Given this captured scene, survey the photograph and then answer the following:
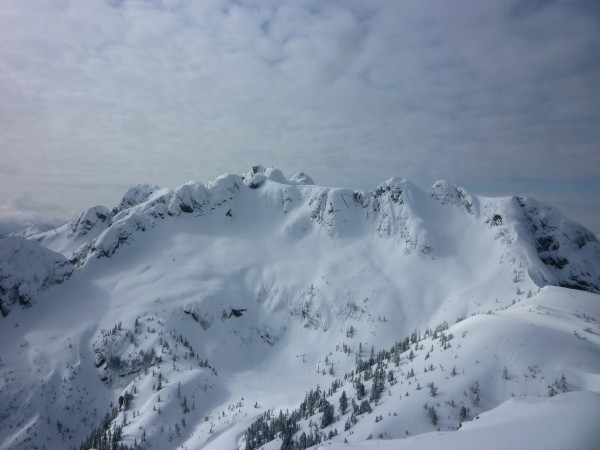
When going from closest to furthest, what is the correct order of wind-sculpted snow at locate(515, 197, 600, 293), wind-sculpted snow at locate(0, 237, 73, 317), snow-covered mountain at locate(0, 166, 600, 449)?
snow-covered mountain at locate(0, 166, 600, 449) < wind-sculpted snow at locate(515, 197, 600, 293) < wind-sculpted snow at locate(0, 237, 73, 317)

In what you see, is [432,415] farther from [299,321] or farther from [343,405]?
[299,321]

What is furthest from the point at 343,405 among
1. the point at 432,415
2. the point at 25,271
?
the point at 25,271

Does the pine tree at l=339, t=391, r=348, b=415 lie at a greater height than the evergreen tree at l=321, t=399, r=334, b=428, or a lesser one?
greater

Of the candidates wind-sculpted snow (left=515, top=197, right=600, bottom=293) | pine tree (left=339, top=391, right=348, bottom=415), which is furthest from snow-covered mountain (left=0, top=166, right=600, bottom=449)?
pine tree (left=339, top=391, right=348, bottom=415)

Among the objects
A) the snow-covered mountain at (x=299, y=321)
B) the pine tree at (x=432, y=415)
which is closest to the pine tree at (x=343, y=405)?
the snow-covered mountain at (x=299, y=321)

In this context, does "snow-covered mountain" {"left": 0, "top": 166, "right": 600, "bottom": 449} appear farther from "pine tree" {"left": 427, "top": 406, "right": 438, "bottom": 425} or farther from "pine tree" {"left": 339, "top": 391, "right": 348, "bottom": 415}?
"pine tree" {"left": 339, "top": 391, "right": 348, "bottom": 415}

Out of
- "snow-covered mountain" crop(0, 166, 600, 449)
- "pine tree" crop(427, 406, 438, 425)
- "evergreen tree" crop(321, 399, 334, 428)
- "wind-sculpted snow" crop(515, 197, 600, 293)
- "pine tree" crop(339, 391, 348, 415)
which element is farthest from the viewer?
"wind-sculpted snow" crop(515, 197, 600, 293)
